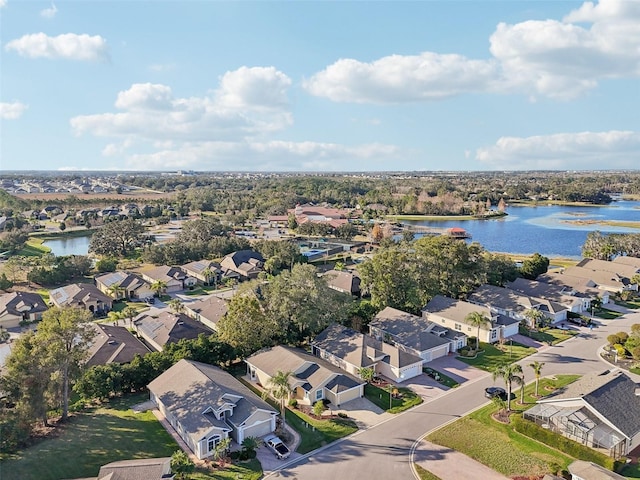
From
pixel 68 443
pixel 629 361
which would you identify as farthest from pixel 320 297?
pixel 629 361

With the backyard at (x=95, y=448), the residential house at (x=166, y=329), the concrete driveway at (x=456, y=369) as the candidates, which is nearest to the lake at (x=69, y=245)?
the residential house at (x=166, y=329)

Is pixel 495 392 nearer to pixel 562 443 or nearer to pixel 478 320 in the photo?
pixel 562 443

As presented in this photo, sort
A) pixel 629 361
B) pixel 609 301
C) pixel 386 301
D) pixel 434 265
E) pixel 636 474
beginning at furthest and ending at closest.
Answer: pixel 609 301 → pixel 434 265 → pixel 386 301 → pixel 629 361 → pixel 636 474

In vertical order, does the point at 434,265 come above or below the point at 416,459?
above

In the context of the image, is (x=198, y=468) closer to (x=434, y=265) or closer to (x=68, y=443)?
(x=68, y=443)

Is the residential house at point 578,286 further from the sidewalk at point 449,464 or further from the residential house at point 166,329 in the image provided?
the residential house at point 166,329

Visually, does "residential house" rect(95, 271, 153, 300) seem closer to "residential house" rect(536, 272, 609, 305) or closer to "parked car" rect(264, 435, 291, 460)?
"parked car" rect(264, 435, 291, 460)
